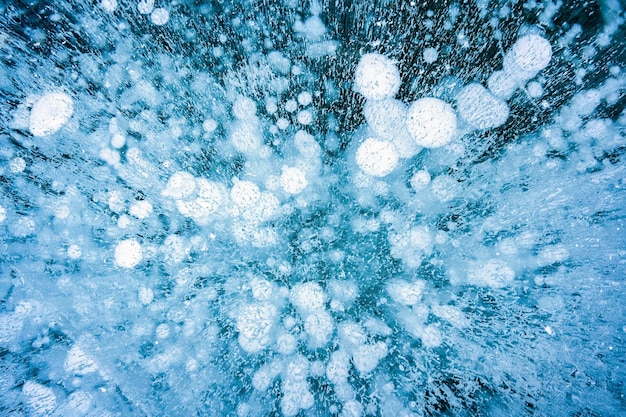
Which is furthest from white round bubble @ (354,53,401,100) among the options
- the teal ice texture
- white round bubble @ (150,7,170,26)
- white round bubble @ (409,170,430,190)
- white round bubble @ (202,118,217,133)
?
white round bubble @ (150,7,170,26)

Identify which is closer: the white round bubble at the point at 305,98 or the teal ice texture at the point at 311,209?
the teal ice texture at the point at 311,209

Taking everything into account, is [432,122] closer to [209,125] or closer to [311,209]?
[311,209]

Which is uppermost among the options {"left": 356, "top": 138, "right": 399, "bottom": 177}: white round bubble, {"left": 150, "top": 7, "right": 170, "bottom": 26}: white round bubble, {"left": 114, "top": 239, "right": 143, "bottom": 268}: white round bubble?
{"left": 150, "top": 7, "right": 170, "bottom": 26}: white round bubble

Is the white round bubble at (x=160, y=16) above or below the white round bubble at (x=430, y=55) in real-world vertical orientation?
above

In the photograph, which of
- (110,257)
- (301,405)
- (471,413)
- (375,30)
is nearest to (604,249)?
(471,413)

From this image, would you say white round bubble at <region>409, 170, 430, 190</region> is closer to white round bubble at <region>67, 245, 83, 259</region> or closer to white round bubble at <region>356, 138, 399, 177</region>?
white round bubble at <region>356, 138, 399, 177</region>

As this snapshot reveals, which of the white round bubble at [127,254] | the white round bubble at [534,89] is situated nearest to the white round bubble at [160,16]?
the white round bubble at [127,254]

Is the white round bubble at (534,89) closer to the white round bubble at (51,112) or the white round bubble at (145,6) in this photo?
the white round bubble at (145,6)
